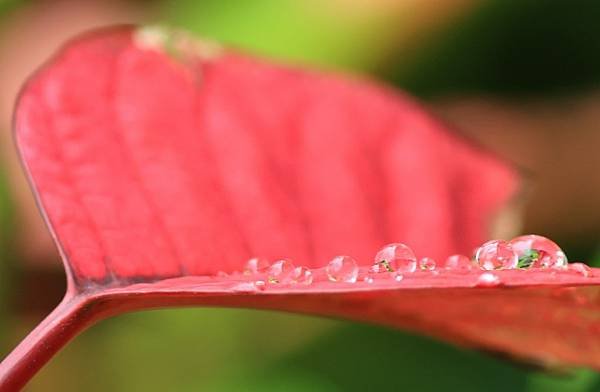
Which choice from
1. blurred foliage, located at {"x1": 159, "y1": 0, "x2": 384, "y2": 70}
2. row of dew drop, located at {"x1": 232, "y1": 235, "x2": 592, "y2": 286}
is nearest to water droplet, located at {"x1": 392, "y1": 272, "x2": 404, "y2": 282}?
row of dew drop, located at {"x1": 232, "y1": 235, "x2": 592, "y2": 286}

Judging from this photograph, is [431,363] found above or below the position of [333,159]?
below

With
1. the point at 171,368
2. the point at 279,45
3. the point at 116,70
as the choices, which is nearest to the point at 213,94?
the point at 116,70

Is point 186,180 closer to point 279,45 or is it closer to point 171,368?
point 171,368

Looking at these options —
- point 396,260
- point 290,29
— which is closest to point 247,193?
point 396,260

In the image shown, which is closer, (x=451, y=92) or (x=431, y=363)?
(x=431, y=363)

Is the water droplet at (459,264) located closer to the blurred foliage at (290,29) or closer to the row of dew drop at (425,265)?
the row of dew drop at (425,265)

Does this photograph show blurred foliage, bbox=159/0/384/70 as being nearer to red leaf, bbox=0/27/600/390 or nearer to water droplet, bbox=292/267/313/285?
red leaf, bbox=0/27/600/390

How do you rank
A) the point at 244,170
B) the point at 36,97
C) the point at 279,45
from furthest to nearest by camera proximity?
the point at 279,45
the point at 244,170
the point at 36,97
